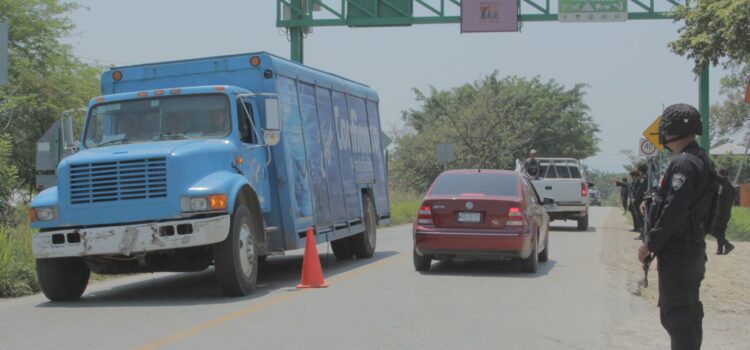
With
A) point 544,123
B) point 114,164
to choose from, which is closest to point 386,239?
point 114,164

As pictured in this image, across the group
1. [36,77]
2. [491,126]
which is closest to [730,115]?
[491,126]

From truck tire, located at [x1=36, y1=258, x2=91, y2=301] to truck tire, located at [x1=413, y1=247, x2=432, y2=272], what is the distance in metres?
4.84

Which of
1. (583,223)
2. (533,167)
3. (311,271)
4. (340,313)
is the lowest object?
(583,223)

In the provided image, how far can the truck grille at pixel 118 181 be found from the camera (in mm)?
10203

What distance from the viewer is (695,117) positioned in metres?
5.60

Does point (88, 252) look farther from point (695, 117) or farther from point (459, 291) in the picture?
point (695, 117)

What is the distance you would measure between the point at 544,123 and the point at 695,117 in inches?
2509

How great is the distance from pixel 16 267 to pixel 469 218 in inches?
248

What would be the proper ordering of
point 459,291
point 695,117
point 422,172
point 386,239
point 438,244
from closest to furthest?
point 695,117 < point 459,291 < point 438,244 < point 386,239 < point 422,172

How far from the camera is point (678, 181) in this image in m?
5.46

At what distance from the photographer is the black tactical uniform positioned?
5.47 metres

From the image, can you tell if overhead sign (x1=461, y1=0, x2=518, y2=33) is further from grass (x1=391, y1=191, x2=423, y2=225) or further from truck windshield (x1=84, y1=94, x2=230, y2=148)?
truck windshield (x1=84, y1=94, x2=230, y2=148)

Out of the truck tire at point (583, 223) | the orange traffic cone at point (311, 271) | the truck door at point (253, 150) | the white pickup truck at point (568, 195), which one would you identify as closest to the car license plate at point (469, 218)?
the orange traffic cone at point (311, 271)

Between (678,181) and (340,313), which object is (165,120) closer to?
(340,313)
